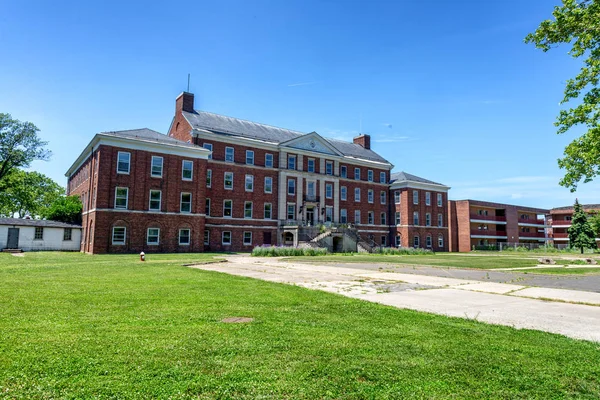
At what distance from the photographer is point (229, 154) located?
4262 centimetres

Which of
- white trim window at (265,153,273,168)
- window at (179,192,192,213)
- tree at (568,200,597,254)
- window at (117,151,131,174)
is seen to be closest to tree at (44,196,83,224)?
window at (117,151,131,174)

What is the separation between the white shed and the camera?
113ft

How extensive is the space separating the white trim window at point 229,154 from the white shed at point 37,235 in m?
16.6

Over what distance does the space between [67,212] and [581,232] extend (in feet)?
247

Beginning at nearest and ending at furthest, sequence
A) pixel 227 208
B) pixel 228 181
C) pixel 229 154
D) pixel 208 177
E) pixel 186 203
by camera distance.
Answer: pixel 186 203, pixel 208 177, pixel 227 208, pixel 228 181, pixel 229 154

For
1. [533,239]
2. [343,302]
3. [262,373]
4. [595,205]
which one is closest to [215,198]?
[343,302]

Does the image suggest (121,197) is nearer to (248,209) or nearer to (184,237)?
(184,237)

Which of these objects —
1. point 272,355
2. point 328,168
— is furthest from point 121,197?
point 272,355

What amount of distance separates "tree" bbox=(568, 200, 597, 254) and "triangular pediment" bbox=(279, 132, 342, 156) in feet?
144

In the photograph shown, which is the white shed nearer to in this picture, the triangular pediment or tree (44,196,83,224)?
tree (44,196,83,224)

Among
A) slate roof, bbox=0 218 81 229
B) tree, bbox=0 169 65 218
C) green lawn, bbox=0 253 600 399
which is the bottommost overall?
green lawn, bbox=0 253 600 399

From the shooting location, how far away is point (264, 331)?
5.29m

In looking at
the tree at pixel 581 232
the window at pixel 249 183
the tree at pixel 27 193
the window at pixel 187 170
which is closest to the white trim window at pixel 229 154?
the window at pixel 249 183

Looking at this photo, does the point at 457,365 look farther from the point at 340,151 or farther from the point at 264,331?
the point at 340,151
